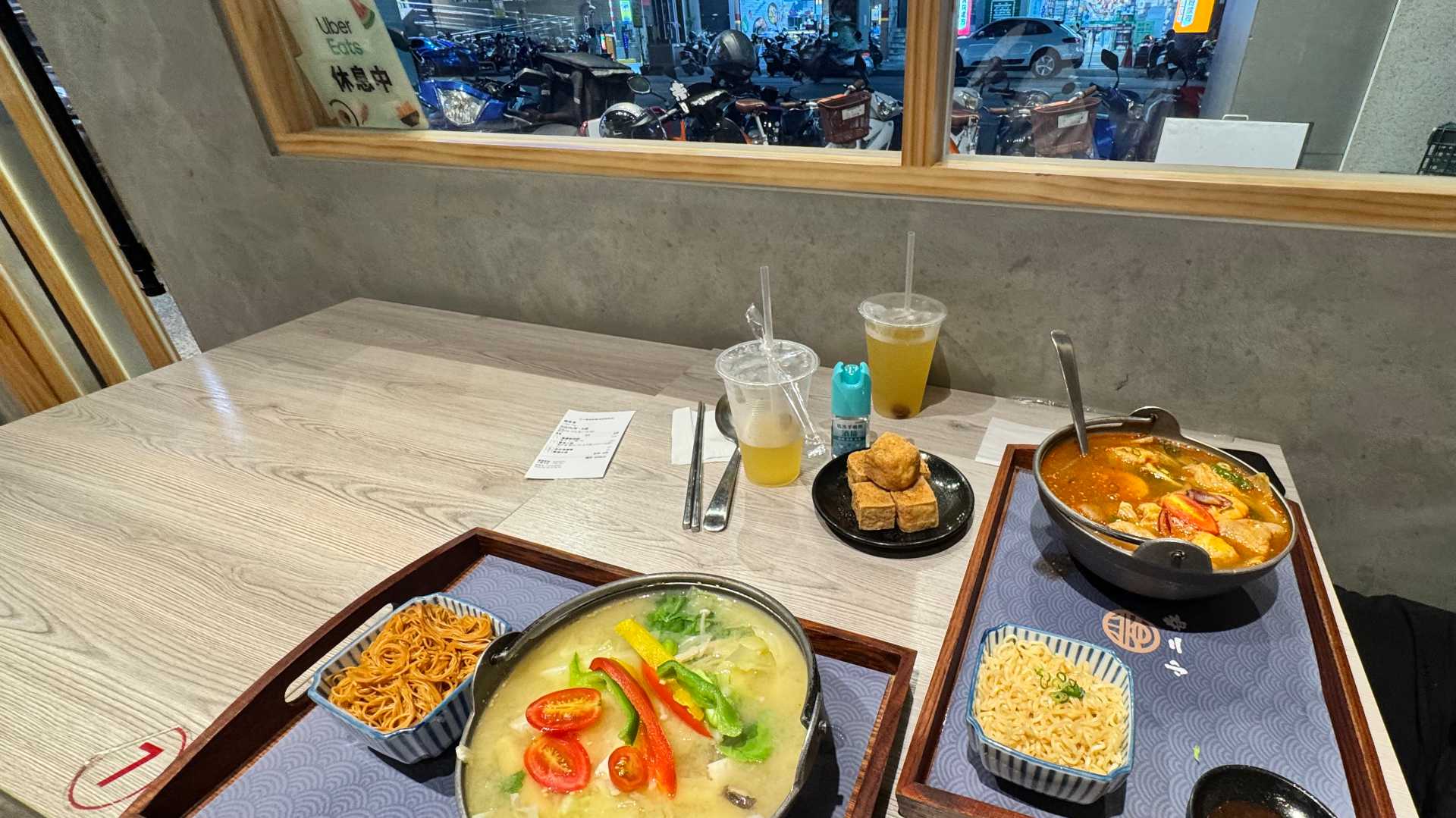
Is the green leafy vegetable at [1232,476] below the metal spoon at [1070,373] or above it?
below

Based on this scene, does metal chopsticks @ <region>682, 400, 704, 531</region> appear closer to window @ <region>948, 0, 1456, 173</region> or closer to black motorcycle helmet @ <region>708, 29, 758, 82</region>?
window @ <region>948, 0, 1456, 173</region>

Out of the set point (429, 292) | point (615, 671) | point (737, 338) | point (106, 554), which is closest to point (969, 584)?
point (615, 671)

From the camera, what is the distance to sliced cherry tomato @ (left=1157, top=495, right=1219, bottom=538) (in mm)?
933

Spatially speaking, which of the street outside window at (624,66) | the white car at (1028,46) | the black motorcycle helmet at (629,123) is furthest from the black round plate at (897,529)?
the black motorcycle helmet at (629,123)

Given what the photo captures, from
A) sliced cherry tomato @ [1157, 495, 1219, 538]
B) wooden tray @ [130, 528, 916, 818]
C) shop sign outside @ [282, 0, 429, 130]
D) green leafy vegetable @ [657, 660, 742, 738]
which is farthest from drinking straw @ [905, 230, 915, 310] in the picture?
shop sign outside @ [282, 0, 429, 130]

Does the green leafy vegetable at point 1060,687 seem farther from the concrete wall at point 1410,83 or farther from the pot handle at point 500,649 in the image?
the concrete wall at point 1410,83

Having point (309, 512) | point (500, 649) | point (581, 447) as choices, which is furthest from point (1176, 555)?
point (309, 512)

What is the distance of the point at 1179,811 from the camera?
2.37 feet

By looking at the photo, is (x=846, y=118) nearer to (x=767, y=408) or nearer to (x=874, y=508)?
(x=767, y=408)

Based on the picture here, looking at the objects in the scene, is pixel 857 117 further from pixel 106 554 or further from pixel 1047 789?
pixel 106 554

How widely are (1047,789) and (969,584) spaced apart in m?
0.30

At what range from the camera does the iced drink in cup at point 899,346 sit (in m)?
1.35

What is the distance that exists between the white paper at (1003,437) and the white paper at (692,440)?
49cm

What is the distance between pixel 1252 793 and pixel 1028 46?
168cm
